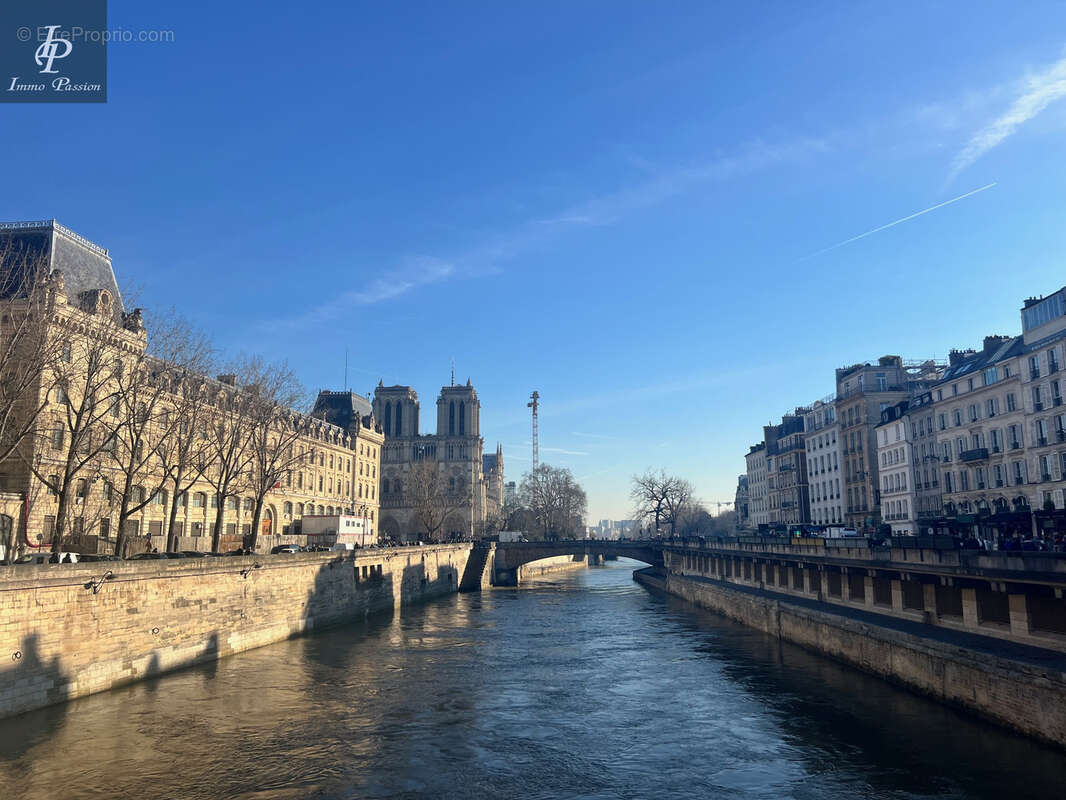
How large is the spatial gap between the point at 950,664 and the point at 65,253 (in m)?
56.6

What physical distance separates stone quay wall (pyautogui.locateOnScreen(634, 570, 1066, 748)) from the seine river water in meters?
0.70

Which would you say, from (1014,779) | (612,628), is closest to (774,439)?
(612,628)

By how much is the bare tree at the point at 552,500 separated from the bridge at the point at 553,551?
3841 cm

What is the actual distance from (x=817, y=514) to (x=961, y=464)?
37.9m

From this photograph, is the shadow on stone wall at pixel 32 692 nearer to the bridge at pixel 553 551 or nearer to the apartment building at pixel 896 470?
the apartment building at pixel 896 470

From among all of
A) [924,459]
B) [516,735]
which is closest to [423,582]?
[924,459]

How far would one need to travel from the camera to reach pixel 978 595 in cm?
3036

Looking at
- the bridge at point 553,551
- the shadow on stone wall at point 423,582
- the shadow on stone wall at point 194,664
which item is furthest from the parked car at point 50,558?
the bridge at point 553,551

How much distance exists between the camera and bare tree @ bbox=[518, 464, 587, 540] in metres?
149

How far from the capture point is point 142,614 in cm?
3303

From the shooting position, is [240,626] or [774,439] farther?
[774,439]

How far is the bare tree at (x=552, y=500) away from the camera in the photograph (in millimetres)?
148875

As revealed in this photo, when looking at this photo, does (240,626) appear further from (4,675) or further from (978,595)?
(978,595)

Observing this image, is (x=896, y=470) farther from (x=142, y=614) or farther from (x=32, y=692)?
(x=32, y=692)
